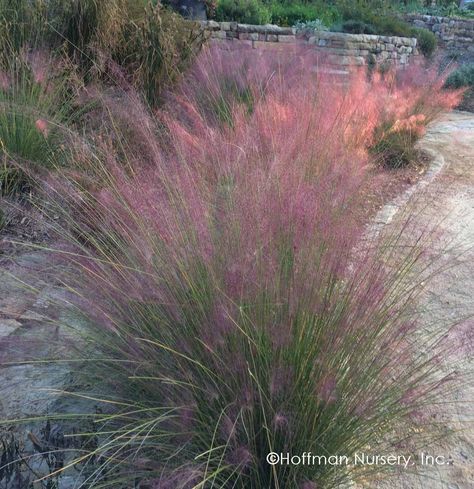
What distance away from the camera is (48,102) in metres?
4.17

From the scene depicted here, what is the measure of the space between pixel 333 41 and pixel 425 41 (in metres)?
4.10

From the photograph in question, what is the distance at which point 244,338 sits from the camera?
6.23 feet

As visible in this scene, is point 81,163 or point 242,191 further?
point 81,163

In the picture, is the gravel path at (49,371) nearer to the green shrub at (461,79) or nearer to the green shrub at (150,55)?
the green shrub at (150,55)

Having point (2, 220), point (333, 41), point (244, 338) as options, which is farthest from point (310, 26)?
point (244, 338)

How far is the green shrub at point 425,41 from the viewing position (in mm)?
13867

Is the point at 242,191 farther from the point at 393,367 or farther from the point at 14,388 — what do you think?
the point at 14,388

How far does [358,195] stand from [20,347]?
1534mm

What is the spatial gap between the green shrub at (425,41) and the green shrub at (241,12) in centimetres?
425

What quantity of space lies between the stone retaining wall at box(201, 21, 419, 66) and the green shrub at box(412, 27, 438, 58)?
164 centimetres

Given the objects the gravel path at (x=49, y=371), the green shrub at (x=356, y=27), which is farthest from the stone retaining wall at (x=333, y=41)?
the gravel path at (x=49, y=371)

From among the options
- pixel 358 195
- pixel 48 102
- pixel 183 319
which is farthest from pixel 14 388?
pixel 48 102

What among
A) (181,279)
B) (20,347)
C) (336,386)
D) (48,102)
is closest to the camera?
(336,386)

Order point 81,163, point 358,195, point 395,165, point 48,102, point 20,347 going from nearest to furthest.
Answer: point 20,347
point 358,195
point 81,163
point 48,102
point 395,165
